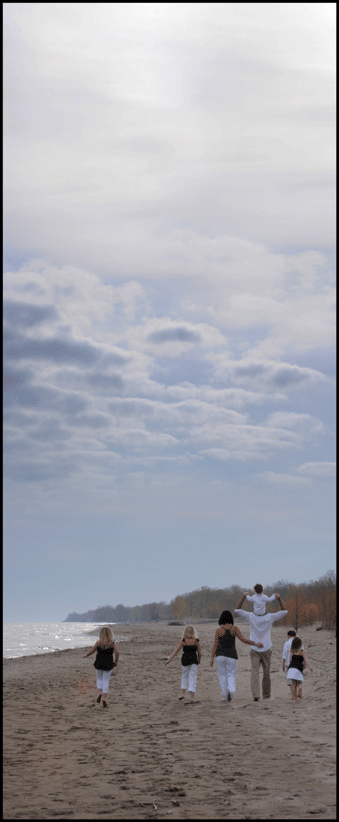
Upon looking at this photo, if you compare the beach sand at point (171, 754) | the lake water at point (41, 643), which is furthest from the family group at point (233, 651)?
the lake water at point (41, 643)

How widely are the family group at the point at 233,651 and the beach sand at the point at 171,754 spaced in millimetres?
435

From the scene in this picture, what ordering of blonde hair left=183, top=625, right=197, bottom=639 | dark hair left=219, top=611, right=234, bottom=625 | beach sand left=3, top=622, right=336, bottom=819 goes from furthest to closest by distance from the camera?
1. blonde hair left=183, top=625, right=197, bottom=639
2. dark hair left=219, top=611, right=234, bottom=625
3. beach sand left=3, top=622, right=336, bottom=819

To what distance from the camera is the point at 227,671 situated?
46.5 ft

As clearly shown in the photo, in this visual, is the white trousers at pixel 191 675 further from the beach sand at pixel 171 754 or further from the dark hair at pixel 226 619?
the dark hair at pixel 226 619

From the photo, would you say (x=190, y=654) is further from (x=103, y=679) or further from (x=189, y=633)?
(x=103, y=679)

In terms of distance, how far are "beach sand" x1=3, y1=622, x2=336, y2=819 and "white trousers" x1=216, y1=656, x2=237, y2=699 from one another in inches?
13.2

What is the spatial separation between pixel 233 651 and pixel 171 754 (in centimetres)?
405

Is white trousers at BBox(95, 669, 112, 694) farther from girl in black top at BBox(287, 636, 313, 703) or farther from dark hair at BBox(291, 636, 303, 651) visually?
dark hair at BBox(291, 636, 303, 651)

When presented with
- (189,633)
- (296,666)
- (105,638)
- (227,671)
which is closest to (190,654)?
(189,633)

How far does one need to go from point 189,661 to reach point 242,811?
24.4 ft

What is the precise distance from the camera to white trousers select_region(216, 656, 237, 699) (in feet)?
45.8

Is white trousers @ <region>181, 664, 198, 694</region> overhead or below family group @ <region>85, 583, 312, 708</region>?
below

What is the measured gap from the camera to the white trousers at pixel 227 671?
14.0 meters

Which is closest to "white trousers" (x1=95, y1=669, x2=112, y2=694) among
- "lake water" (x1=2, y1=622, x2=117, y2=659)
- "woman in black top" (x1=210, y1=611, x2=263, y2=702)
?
"woman in black top" (x1=210, y1=611, x2=263, y2=702)
